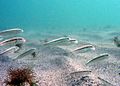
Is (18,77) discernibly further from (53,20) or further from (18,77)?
(53,20)

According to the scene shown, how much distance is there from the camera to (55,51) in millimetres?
15219

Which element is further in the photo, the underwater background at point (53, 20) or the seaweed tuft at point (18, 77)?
the underwater background at point (53, 20)

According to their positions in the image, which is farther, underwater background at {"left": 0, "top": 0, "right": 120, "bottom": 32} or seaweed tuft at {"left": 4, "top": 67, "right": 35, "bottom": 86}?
underwater background at {"left": 0, "top": 0, "right": 120, "bottom": 32}

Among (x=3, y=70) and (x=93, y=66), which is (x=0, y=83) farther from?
(x=93, y=66)

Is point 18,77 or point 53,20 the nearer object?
point 18,77

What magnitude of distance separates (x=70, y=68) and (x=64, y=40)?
4.95 feet

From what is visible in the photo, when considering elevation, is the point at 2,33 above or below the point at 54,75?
above

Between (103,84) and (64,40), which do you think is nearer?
(103,84)

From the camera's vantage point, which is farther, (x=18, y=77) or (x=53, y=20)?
(x=53, y=20)

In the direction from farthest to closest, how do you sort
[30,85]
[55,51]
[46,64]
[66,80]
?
1. [55,51]
2. [46,64]
3. [66,80]
4. [30,85]

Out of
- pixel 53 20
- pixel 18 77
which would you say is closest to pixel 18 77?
pixel 18 77

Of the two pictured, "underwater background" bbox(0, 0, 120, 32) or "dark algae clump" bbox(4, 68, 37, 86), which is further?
"underwater background" bbox(0, 0, 120, 32)

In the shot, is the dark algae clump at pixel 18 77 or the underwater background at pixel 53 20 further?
the underwater background at pixel 53 20

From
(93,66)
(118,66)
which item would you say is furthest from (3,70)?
(118,66)
